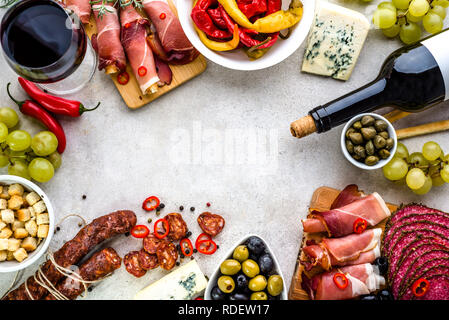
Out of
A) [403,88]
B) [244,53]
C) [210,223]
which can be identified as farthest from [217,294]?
[403,88]

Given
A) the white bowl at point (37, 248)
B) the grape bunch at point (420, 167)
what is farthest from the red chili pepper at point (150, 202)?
the grape bunch at point (420, 167)

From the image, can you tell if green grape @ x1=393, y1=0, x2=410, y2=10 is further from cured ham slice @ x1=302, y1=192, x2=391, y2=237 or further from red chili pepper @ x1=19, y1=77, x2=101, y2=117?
red chili pepper @ x1=19, y1=77, x2=101, y2=117

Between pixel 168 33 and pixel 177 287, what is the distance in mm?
899

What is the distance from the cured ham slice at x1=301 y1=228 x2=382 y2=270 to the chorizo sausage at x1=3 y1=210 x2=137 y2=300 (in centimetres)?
66

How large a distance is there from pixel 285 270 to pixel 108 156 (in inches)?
31.1

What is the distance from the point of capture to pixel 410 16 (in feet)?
5.27

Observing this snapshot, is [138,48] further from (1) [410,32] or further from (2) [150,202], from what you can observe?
(1) [410,32]

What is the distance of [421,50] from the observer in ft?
4.74

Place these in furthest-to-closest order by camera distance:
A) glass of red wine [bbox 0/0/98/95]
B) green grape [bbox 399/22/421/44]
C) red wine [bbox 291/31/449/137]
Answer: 1. green grape [bbox 399/22/421/44]
2. red wine [bbox 291/31/449/137]
3. glass of red wine [bbox 0/0/98/95]

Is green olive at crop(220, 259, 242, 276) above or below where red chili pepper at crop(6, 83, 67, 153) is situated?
below

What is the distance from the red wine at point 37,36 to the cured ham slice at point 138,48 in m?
0.27

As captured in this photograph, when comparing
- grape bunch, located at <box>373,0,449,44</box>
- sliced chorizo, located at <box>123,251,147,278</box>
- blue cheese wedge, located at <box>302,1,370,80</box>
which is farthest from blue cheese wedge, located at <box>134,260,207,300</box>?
grape bunch, located at <box>373,0,449,44</box>

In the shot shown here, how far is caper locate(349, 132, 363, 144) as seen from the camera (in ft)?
4.84
